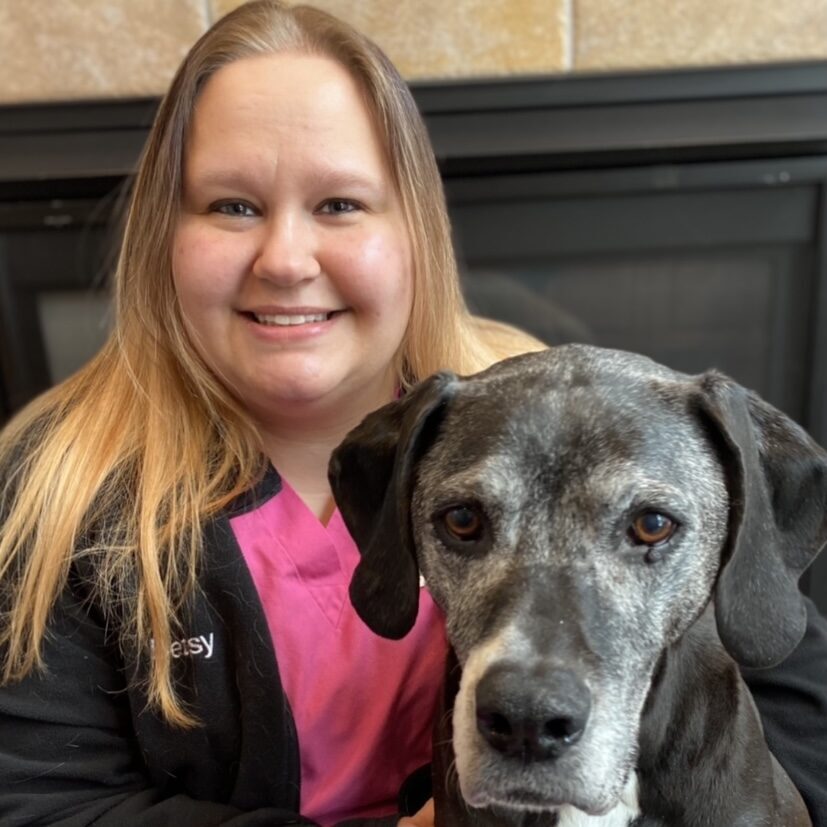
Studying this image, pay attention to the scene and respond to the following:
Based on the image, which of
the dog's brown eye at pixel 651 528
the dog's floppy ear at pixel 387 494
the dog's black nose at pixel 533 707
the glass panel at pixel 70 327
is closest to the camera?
the dog's black nose at pixel 533 707

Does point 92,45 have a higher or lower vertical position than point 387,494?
higher

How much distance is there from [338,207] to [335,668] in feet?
2.38

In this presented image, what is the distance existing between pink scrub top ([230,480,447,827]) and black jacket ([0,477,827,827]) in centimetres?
5

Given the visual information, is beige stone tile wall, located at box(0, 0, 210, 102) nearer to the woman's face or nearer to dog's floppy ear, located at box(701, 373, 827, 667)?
the woman's face

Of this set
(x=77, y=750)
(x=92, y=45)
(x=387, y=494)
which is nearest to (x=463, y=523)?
(x=387, y=494)

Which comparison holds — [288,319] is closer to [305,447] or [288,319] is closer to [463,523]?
[305,447]

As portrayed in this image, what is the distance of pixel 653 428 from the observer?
1.08m

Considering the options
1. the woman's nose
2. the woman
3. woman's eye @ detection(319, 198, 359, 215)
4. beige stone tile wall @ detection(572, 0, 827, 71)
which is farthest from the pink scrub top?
beige stone tile wall @ detection(572, 0, 827, 71)

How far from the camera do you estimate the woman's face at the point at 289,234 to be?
1.45 metres

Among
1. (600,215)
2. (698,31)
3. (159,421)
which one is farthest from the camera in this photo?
(600,215)

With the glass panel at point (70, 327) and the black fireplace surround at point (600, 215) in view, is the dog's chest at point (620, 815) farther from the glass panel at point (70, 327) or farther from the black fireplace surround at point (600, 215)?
the glass panel at point (70, 327)

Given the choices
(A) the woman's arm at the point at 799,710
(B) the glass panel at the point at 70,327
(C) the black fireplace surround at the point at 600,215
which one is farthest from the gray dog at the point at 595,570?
(B) the glass panel at the point at 70,327

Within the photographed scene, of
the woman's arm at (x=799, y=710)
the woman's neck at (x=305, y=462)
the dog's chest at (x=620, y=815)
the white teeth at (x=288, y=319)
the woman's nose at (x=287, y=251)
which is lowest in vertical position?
the woman's arm at (x=799, y=710)

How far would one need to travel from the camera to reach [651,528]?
1.05 m
